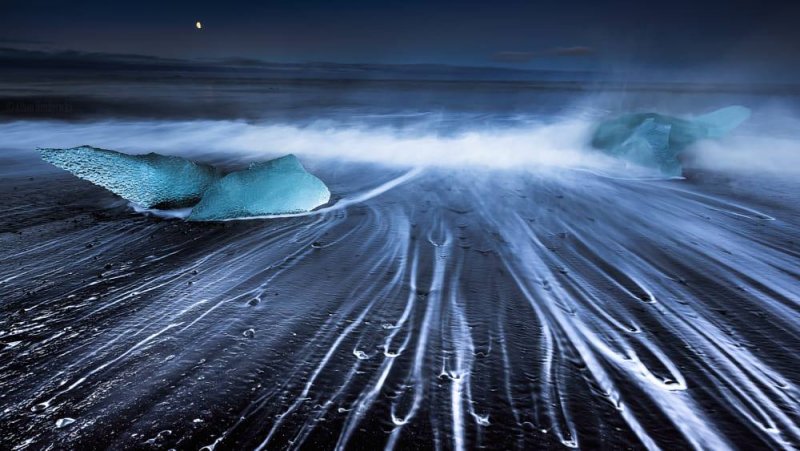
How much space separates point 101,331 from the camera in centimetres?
254

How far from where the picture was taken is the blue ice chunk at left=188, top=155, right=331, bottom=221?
459 cm

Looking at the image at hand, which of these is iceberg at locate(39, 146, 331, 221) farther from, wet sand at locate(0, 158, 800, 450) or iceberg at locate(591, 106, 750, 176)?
iceberg at locate(591, 106, 750, 176)

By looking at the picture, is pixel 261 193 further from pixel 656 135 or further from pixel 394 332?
pixel 656 135

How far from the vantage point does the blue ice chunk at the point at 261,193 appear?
15.0ft

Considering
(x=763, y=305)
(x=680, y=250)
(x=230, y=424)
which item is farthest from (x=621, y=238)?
(x=230, y=424)

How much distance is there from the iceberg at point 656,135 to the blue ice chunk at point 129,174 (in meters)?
7.07

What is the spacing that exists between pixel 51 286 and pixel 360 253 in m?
2.24

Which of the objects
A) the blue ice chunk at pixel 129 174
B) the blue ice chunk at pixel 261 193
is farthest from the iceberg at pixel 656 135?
the blue ice chunk at pixel 129 174

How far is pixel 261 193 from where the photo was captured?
4.72m

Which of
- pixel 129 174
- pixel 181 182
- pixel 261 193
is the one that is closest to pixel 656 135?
pixel 261 193

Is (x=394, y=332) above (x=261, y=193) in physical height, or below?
below

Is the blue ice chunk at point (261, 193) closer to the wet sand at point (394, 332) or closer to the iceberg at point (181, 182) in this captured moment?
the iceberg at point (181, 182)

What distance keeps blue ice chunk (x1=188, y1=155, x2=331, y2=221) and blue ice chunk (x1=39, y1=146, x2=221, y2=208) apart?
568 millimetres

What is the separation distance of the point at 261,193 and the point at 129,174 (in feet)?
4.99
